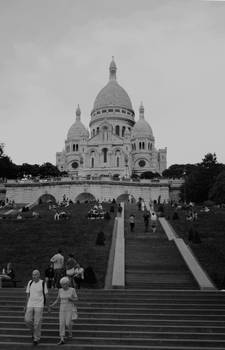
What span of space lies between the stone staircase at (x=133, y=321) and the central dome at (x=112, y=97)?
382 ft

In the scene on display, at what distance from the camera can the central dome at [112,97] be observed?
12975cm

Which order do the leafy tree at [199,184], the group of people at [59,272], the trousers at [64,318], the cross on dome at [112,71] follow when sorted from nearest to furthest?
1. the trousers at [64,318]
2. the group of people at [59,272]
3. the leafy tree at [199,184]
4. the cross on dome at [112,71]

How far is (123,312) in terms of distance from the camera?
1314 centimetres

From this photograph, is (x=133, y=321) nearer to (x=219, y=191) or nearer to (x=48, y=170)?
(x=219, y=191)

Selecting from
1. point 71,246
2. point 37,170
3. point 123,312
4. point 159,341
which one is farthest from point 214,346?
point 37,170

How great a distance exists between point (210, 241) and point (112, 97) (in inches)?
4202

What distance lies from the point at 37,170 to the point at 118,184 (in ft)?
108

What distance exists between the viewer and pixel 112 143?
369ft

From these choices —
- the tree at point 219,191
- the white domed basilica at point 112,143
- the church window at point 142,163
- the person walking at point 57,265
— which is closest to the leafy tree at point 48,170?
the white domed basilica at point 112,143

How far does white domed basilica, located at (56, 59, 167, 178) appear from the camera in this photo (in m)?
110

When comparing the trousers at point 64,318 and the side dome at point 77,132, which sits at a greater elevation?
the side dome at point 77,132

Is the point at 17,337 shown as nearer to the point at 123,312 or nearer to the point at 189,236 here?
the point at 123,312

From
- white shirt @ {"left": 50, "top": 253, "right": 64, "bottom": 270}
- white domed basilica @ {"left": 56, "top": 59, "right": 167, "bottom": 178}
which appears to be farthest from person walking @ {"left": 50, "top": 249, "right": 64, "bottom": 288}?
white domed basilica @ {"left": 56, "top": 59, "right": 167, "bottom": 178}

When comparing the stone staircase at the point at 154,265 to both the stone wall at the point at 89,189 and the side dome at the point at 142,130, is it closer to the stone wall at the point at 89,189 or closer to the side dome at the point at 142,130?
the stone wall at the point at 89,189
